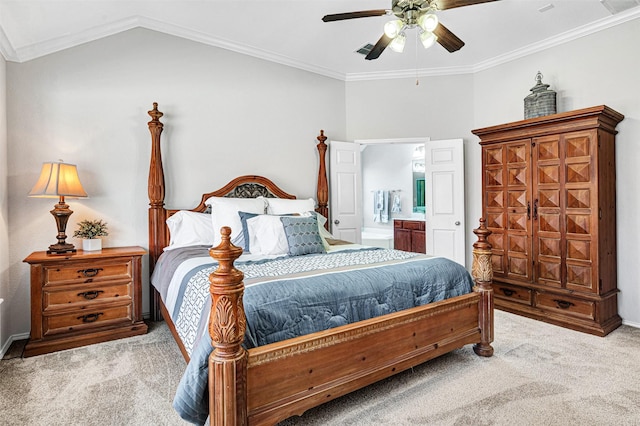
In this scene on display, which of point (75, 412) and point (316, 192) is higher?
point (316, 192)

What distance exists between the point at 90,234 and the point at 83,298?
557 millimetres

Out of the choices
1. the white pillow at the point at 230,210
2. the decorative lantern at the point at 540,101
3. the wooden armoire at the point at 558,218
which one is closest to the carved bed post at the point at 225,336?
the white pillow at the point at 230,210

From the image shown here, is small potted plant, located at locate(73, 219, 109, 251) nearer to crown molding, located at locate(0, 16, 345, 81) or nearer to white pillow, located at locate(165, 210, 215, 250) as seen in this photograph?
white pillow, located at locate(165, 210, 215, 250)

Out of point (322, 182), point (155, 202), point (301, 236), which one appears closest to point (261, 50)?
point (322, 182)

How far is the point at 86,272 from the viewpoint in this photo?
2900 millimetres

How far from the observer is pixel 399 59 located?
4.43 meters

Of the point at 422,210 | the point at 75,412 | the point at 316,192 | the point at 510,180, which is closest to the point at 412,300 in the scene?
the point at 75,412

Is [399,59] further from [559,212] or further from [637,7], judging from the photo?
[559,212]

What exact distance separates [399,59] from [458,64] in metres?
0.84

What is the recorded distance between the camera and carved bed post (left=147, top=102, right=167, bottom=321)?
11.3 feet

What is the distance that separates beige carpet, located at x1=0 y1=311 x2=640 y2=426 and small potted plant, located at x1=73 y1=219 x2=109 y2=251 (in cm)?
84

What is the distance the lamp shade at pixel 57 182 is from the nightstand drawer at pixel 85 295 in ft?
2.50

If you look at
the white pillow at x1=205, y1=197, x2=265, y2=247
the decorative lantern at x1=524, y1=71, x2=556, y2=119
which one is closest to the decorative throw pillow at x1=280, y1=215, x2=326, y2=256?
the white pillow at x1=205, y1=197, x2=265, y2=247

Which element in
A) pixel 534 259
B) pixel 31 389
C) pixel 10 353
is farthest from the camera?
pixel 534 259
